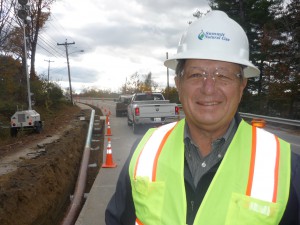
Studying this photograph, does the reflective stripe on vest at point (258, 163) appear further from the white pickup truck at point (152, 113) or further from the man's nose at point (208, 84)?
the white pickup truck at point (152, 113)

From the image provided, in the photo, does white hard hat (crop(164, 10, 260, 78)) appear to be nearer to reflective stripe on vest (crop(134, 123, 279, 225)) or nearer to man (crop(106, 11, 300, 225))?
man (crop(106, 11, 300, 225))

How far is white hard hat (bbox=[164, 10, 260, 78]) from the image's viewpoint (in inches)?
81.2

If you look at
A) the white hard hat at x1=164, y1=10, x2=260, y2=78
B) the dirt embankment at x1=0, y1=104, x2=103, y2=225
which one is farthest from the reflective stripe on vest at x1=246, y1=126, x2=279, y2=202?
the dirt embankment at x1=0, y1=104, x2=103, y2=225

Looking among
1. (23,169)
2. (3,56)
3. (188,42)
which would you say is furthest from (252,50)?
(188,42)

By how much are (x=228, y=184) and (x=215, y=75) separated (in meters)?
0.67

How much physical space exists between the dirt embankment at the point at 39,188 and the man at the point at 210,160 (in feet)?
17.3

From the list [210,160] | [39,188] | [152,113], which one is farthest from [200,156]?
[152,113]

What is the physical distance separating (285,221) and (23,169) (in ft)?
28.5

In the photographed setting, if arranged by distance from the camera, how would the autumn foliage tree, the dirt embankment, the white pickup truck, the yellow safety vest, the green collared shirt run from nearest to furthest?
the yellow safety vest
the green collared shirt
the dirt embankment
the white pickup truck
the autumn foliage tree

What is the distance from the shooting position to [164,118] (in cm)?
1727

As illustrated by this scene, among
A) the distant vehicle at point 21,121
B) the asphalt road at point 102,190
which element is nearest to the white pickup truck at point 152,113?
the asphalt road at point 102,190

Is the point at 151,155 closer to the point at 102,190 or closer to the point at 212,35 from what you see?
the point at 212,35

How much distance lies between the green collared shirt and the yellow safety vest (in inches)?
2.5

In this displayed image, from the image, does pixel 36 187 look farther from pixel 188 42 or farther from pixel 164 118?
pixel 164 118
